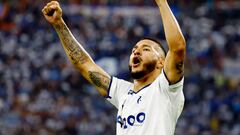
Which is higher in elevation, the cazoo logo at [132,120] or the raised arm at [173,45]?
the raised arm at [173,45]

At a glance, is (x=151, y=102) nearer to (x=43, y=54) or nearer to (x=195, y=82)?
(x=195, y=82)

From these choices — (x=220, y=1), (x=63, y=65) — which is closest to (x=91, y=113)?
(x=63, y=65)

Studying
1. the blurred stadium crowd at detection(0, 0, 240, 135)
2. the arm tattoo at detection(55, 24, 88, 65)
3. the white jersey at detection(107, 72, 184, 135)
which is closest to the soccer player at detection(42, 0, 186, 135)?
the white jersey at detection(107, 72, 184, 135)

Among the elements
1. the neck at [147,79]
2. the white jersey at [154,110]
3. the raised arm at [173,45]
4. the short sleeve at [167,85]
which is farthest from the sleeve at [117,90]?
the raised arm at [173,45]

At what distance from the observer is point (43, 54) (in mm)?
16406

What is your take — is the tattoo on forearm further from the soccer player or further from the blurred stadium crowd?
the blurred stadium crowd

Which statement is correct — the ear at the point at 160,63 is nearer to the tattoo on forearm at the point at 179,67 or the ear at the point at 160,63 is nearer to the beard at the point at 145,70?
the beard at the point at 145,70

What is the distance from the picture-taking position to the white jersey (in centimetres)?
470

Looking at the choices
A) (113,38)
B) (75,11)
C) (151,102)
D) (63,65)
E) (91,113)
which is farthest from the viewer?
(75,11)

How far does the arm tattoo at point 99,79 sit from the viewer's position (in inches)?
213

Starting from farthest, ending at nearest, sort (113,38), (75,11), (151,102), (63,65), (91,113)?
(75,11) → (113,38) → (63,65) → (91,113) → (151,102)

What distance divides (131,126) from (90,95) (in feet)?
34.5

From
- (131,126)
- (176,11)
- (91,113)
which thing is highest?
(176,11)

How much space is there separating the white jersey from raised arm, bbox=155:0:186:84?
0.07m
